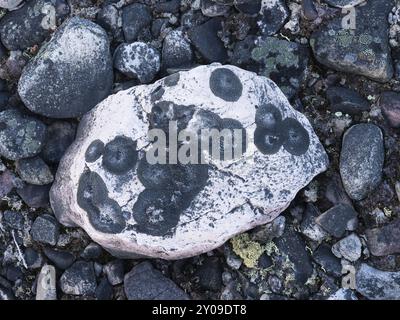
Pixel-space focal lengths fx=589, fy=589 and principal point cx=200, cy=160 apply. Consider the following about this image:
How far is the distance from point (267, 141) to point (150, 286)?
129cm

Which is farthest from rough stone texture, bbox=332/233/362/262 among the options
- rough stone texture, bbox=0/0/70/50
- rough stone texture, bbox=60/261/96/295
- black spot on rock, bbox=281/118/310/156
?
rough stone texture, bbox=0/0/70/50

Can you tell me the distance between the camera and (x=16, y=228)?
4.29m

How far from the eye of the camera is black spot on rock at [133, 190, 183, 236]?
3709 millimetres

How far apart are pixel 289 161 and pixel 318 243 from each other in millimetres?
666

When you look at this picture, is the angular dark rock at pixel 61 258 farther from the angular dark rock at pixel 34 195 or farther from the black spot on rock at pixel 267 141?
the black spot on rock at pixel 267 141

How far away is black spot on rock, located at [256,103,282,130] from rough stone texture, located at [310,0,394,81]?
0.70 meters

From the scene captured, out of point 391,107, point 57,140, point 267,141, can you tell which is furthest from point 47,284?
point 391,107

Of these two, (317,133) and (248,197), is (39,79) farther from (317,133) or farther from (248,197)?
(317,133)

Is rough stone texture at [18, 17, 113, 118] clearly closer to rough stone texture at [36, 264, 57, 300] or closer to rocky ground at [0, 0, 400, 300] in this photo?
rocky ground at [0, 0, 400, 300]

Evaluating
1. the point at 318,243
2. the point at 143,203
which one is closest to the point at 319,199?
the point at 318,243

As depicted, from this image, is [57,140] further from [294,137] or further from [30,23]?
[294,137]

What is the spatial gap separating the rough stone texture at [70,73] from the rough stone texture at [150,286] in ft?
4.06

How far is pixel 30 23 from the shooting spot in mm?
4430

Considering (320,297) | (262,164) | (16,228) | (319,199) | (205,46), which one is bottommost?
(320,297)
